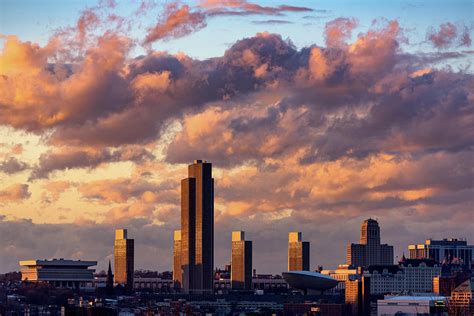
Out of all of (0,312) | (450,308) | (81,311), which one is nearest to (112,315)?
(81,311)

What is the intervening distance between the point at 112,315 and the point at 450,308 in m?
48.5

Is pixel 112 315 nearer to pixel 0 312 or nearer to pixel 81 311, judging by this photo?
pixel 81 311

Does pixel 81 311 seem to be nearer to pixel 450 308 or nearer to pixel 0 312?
pixel 0 312

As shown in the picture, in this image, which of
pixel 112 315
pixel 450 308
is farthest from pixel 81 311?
pixel 450 308

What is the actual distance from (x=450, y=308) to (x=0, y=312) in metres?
64.0

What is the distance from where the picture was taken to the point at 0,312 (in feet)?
607

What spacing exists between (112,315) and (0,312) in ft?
55.5

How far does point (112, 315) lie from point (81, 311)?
4.64 metres

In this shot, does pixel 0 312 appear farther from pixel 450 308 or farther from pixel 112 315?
pixel 450 308

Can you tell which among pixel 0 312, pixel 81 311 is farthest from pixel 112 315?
pixel 0 312

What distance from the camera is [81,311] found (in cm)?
19538

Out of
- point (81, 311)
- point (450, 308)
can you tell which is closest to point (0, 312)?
point (81, 311)

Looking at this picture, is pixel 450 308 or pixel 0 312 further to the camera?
pixel 450 308

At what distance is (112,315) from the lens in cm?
19425
